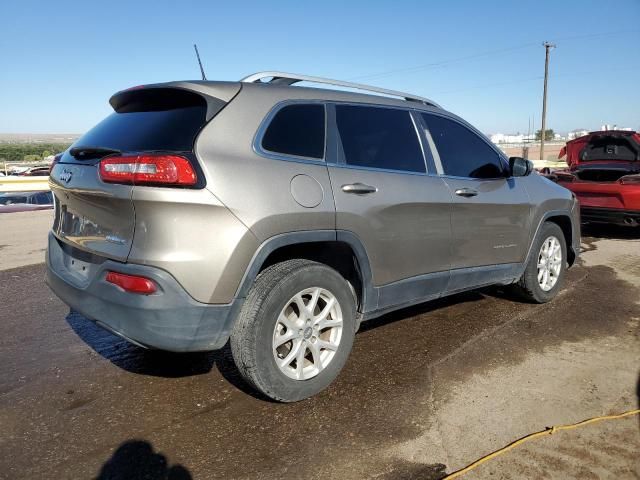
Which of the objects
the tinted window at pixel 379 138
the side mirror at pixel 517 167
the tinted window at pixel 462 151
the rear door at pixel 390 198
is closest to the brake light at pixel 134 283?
the rear door at pixel 390 198

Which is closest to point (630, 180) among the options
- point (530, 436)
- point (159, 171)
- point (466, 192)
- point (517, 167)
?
point (517, 167)

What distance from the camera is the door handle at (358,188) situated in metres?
3.13

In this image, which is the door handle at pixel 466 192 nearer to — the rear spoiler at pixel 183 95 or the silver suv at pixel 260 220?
the silver suv at pixel 260 220

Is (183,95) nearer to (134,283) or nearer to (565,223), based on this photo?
(134,283)

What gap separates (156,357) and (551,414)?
Result: 263 centimetres

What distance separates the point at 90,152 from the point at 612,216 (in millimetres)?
7368

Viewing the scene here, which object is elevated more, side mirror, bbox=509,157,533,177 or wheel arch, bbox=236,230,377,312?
side mirror, bbox=509,157,533,177

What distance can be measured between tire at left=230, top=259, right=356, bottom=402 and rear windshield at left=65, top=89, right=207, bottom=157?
0.86m

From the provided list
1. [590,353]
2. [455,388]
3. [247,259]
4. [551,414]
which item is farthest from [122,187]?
[590,353]

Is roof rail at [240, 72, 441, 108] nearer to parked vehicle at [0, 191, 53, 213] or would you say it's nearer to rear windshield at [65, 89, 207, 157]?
rear windshield at [65, 89, 207, 157]

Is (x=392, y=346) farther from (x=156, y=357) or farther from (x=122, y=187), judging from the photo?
(x=122, y=187)

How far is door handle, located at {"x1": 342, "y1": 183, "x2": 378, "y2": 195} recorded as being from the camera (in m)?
3.13

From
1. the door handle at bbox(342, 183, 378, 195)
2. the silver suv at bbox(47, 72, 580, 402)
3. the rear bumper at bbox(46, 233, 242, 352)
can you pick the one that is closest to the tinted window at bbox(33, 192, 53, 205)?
the silver suv at bbox(47, 72, 580, 402)

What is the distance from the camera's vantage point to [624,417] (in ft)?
9.39
